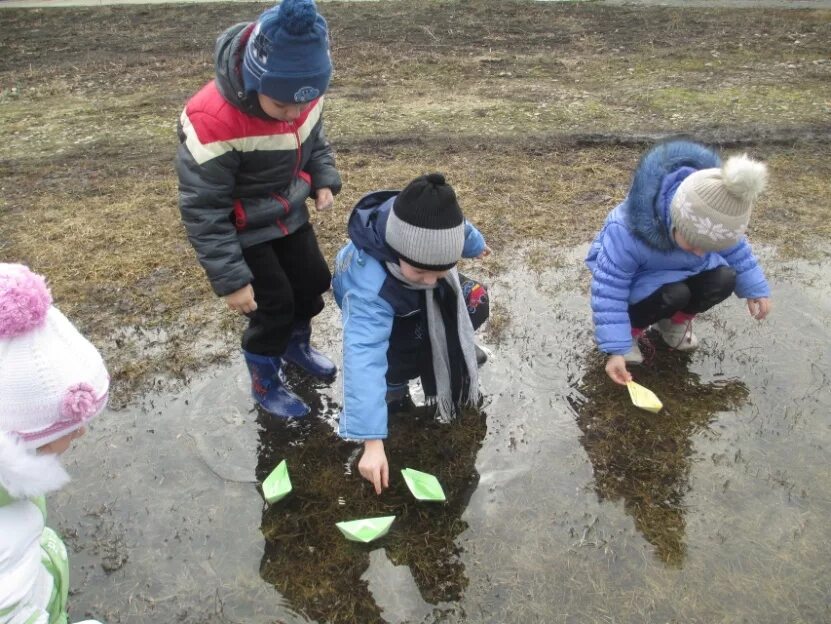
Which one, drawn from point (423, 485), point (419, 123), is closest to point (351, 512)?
point (423, 485)

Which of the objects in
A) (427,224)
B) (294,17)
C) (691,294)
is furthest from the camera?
(691,294)

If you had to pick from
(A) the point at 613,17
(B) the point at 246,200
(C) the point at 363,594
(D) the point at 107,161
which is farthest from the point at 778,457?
(A) the point at 613,17

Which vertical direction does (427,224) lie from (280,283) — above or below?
above

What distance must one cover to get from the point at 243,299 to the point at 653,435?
1.62 metres

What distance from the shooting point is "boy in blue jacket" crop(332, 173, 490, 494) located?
222cm

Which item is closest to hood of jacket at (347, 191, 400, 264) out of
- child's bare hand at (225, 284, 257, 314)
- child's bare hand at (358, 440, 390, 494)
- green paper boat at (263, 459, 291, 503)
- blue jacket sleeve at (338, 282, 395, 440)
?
blue jacket sleeve at (338, 282, 395, 440)

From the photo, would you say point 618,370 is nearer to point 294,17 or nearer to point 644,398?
point 644,398

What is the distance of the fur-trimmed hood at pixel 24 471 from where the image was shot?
1.42 meters

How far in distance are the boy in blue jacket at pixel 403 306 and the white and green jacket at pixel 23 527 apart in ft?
3.16

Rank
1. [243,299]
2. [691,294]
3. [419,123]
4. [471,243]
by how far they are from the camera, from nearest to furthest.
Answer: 1. [243,299]
2. [471,243]
3. [691,294]
4. [419,123]

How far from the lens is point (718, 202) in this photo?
2539mm

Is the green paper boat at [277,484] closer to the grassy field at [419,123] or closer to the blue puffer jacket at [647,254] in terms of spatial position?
the grassy field at [419,123]

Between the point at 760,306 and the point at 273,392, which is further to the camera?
the point at 760,306

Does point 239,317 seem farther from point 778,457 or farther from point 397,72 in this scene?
point 397,72
